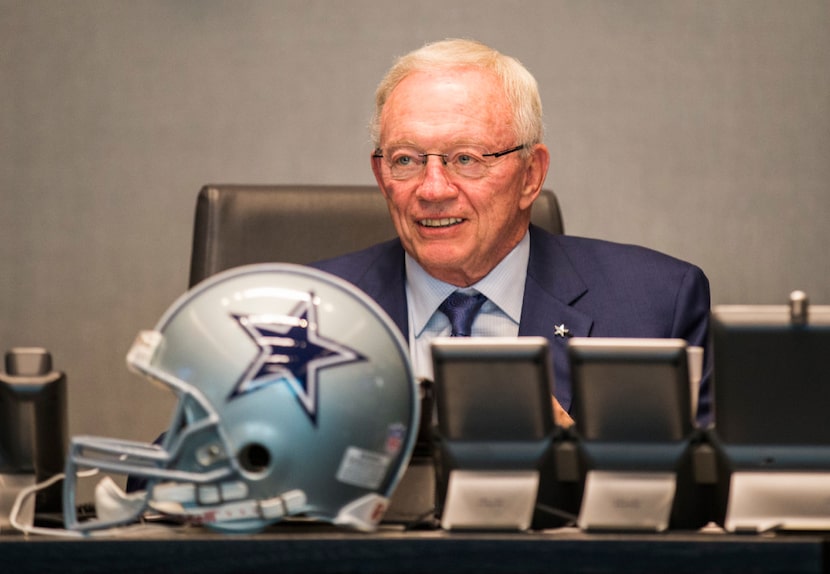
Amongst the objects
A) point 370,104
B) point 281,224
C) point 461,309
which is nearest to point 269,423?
point 461,309

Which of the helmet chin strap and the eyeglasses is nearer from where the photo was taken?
the helmet chin strap

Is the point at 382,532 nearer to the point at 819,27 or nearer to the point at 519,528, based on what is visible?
the point at 519,528

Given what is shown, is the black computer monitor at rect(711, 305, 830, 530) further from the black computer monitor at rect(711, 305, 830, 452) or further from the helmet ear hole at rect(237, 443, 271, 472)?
the helmet ear hole at rect(237, 443, 271, 472)

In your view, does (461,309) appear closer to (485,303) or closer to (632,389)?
(485,303)

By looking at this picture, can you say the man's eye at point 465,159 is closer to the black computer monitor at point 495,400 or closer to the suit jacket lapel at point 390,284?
the suit jacket lapel at point 390,284

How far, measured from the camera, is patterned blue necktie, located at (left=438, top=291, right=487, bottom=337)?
189 centimetres

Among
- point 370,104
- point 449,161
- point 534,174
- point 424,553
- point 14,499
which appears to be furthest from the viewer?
point 370,104

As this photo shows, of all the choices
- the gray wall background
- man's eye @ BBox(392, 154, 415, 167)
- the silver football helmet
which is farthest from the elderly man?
the silver football helmet

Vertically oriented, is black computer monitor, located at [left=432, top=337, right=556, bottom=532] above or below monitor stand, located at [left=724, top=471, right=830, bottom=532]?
above

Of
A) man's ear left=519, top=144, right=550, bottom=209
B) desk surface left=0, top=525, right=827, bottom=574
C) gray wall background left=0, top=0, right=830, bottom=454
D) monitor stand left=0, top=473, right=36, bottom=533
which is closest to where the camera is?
→ desk surface left=0, top=525, right=827, bottom=574

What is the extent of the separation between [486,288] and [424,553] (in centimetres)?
104

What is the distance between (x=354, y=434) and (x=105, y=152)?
1.79m

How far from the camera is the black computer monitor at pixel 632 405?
100 centimetres

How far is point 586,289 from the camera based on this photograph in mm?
1946
